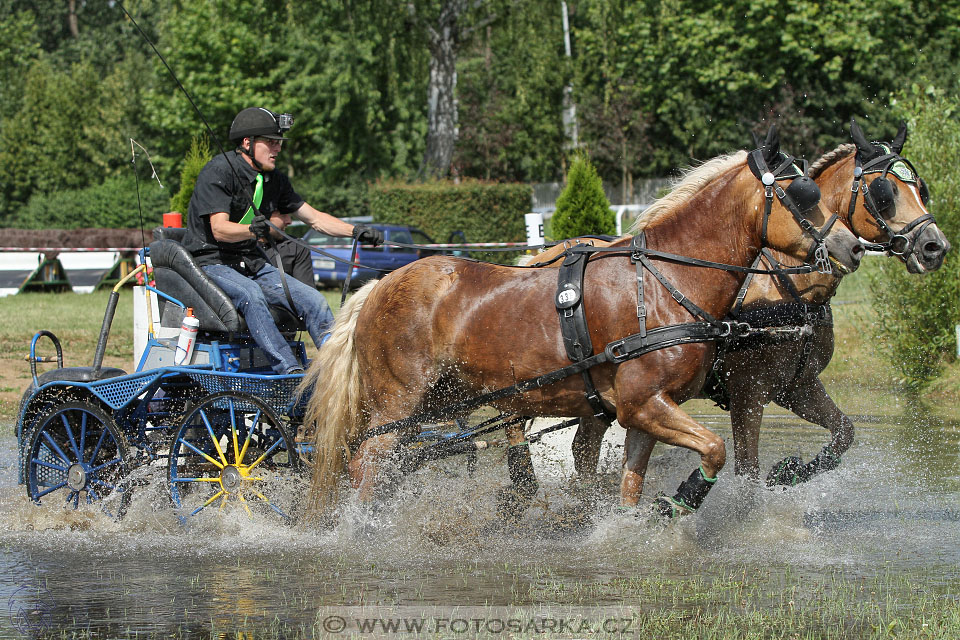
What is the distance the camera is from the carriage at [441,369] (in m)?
5.25

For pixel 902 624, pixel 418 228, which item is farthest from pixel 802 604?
pixel 418 228

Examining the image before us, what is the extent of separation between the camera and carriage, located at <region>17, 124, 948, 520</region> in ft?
17.2

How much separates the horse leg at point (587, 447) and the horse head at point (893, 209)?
2124 millimetres

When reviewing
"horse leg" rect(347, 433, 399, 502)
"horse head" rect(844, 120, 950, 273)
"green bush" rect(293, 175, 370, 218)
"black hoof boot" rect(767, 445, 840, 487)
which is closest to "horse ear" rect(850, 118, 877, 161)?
"horse head" rect(844, 120, 950, 273)

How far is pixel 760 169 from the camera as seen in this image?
17.4ft

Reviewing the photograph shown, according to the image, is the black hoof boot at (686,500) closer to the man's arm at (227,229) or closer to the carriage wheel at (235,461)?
the carriage wheel at (235,461)

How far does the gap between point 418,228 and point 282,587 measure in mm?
20319

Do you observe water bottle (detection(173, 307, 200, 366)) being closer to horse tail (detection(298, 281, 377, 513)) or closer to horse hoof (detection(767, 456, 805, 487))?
horse tail (detection(298, 281, 377, 513))

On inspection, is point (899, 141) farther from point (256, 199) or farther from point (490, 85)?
point (490, 85)

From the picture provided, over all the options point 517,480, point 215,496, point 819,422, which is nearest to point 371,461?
point 215,496

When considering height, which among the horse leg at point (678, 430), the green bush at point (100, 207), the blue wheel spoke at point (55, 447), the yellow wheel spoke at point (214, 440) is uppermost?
the horse leg at point (678, 430)

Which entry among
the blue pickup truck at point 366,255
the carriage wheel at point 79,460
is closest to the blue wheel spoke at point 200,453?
the carriage wheel at point 79,460

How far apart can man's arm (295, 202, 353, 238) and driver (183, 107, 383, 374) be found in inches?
2.3

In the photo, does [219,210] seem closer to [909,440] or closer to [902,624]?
[902,624]
